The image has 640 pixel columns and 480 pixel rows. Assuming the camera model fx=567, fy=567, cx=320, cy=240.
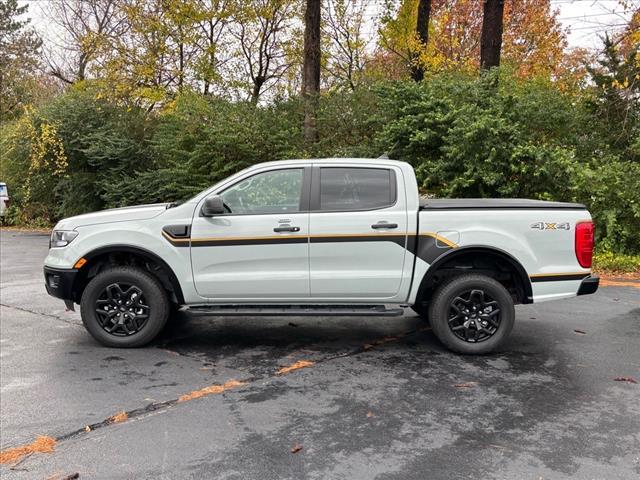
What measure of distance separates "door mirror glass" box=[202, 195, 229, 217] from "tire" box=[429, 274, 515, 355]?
2214 mm

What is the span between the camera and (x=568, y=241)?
17.3ft

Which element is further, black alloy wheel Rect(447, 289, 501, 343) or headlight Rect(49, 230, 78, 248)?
headlight Rect(49, 230, 78, 248)

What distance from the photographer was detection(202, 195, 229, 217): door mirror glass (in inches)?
209

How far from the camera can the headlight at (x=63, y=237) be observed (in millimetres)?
5582

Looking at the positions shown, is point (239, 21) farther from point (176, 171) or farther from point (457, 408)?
point (457, 408)

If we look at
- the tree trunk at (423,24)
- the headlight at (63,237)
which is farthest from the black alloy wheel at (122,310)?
the tree trunk at (423,24)

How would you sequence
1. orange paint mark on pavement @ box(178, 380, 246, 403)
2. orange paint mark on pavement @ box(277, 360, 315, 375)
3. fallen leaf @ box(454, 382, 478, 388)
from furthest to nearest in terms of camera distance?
orange paint mark on pavement @ box(277, 360, 315, 375) → fallen leaf @ box(454, 382, 478, 388) → orange paint mark on pavement @ box(178, 380, 246, 403)

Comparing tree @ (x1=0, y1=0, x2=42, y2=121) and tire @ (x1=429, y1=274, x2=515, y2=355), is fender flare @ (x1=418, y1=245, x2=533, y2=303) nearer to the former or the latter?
tire @ (x1=429, y1=274, x2=515, y2=355)

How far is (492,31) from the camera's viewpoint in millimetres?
14000

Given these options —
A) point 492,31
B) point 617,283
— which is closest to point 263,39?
point 492,31

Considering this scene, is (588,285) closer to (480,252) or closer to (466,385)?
(480,252)

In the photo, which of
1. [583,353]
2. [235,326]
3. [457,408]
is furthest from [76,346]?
[583,353]

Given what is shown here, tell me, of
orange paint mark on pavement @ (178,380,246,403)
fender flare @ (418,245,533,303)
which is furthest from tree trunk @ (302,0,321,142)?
orange paint mark on pavement @ (178,380,246,403)

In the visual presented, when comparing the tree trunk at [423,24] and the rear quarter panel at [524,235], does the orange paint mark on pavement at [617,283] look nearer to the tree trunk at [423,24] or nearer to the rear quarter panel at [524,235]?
the rear quarter panel at [524,235]
